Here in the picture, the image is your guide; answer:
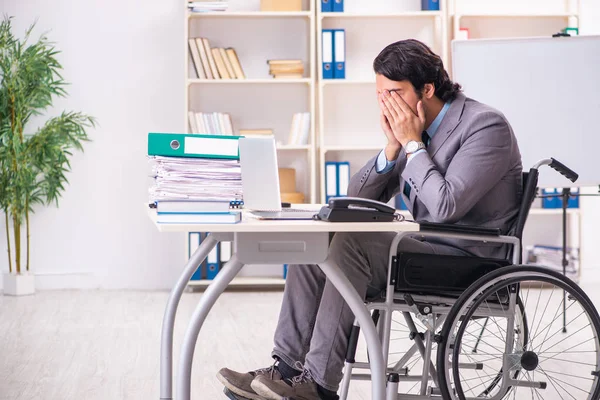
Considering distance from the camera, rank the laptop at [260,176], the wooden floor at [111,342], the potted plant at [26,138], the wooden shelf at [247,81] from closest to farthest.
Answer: the laptop at [260,176] < the wooden floor at [111,342] < the potted plant at [26,138] < the wooden shelf at [247,81]

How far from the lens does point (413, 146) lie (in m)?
2.28

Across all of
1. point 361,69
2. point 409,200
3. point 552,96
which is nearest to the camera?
point 409,200

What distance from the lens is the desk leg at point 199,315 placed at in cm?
190

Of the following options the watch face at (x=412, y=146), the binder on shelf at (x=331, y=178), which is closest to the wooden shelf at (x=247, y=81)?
the binder on shelf at (x=331, y=178)

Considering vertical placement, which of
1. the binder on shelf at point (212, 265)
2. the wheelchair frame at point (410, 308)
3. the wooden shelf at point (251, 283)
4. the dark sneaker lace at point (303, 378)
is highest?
the wheelchair frame at point (410, 308)

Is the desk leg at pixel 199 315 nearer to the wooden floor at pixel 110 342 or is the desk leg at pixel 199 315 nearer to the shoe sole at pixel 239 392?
the shoe sole at pixel 239 392

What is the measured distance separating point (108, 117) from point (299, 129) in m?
1.21

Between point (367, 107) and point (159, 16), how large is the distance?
144cm

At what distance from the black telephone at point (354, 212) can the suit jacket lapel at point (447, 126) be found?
19.5 inches

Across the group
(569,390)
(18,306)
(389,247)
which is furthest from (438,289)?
(18,306)

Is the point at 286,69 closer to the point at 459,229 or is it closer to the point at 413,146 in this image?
the point at 413,146

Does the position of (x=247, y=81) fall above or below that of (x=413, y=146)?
above

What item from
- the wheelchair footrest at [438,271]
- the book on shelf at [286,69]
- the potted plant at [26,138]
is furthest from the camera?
the book on shelf at [286,69]

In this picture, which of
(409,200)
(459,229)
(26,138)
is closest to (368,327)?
(459,229)
